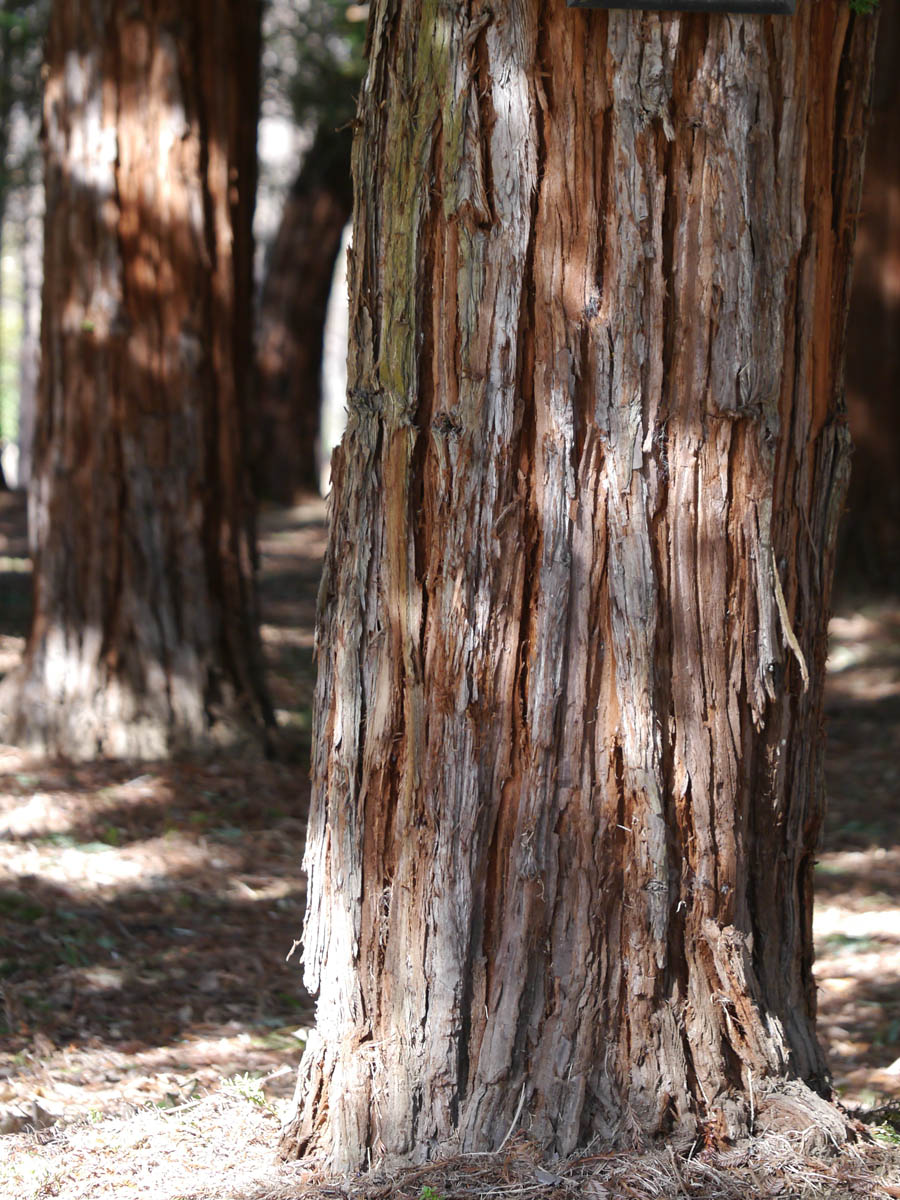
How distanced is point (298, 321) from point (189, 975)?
1100 cm

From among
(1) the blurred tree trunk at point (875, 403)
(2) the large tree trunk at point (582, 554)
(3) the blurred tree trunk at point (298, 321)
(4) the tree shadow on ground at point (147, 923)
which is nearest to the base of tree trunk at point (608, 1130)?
(2) the large tree trunk at point (582, 554)

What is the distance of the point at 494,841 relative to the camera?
254 cm

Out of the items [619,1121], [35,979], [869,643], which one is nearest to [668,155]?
[619,1121]

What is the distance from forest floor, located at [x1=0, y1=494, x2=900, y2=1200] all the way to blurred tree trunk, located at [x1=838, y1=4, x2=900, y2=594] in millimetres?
3435

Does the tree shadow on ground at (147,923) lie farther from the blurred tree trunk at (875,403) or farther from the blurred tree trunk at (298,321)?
the blurred tree trunk at (298,321)

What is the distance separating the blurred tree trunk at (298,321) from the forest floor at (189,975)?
24.2 feet

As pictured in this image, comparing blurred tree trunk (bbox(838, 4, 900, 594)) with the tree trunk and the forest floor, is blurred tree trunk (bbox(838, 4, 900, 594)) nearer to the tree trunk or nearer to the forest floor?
the forest floor

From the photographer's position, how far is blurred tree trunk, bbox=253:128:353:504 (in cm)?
1407

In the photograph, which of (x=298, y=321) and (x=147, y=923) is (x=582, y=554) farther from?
(x=298, y=321)

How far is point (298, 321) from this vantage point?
47.8 feet

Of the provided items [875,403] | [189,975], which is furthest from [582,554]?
[875,403]

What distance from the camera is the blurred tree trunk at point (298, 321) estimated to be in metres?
14.1

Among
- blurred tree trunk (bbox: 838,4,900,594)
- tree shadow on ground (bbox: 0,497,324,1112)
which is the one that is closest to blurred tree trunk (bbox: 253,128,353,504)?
blurred tree trunk (bbox: 838,4,900,594)

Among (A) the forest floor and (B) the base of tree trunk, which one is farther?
(A) the forest floor
